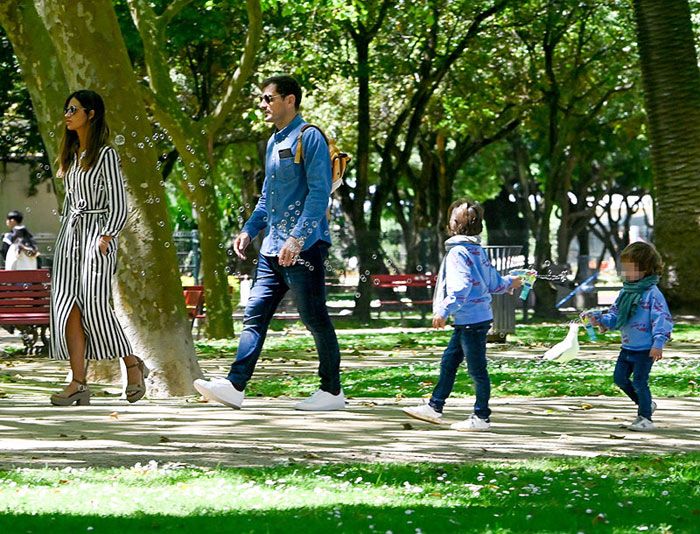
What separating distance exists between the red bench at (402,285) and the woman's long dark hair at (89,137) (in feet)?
56.3

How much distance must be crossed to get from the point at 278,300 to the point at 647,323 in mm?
2409

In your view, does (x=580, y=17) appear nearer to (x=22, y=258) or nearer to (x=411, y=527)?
(x=22, y=258)

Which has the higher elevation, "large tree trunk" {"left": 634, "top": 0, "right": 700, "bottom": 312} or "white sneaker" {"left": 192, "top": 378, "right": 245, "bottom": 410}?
"large tree trunk" {"left": 634, "top": 0, "right": 700, "bottom": 312}

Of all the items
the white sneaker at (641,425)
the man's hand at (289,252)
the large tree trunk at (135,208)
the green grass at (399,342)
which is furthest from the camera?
the green grass at (399,342)

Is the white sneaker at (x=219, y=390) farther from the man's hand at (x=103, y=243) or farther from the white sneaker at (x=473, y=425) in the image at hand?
the white sneaker at (x=473, y=425)

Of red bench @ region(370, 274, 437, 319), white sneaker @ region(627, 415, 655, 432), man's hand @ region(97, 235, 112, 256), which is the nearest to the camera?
white sneaker @ region(627, 415, 655, 432)

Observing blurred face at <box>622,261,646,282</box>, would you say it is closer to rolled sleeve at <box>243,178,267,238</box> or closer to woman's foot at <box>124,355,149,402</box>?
rolled sleeve at <box>243,178,267,238</box>

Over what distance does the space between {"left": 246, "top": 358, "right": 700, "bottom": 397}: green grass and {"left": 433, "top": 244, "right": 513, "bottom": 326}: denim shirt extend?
3178mm

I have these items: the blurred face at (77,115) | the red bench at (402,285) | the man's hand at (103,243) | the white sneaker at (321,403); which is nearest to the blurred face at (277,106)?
the blurred face at (77,115)

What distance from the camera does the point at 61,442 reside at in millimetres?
8094

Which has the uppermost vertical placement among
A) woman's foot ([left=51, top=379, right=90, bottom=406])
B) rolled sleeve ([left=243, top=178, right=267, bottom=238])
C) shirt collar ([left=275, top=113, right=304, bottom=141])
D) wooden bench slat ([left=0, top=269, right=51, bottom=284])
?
shirt collar ([left=275, top=113, right=304, bottom=141])

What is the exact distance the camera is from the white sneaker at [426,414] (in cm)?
935

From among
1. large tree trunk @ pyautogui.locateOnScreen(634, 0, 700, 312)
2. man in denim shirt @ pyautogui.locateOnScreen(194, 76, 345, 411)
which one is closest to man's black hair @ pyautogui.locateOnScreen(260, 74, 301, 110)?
man in denim shirt @ pyautogui.locateOnScreen(194, 76, 345, 411)

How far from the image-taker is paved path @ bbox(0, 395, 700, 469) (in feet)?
25.4
